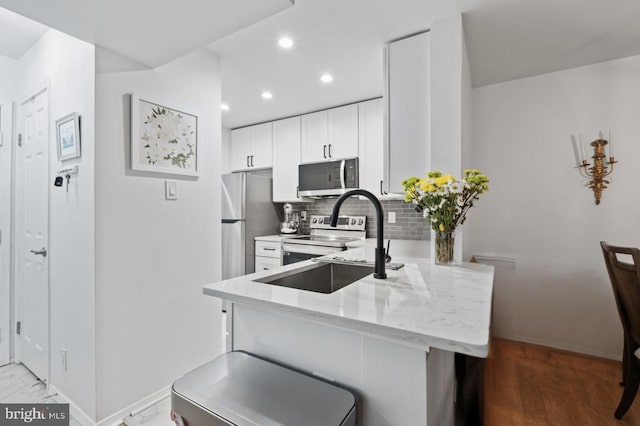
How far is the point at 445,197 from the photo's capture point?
4.90 ft

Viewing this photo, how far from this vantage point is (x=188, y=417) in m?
0.83

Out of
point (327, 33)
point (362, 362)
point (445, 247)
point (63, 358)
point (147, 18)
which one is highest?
point (327, 33)

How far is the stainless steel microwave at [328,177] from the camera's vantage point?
10.5 feet

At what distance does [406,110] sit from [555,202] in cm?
176

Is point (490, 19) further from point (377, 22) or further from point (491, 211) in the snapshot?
point (491, 211)

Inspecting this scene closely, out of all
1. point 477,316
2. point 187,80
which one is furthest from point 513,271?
point 187,80

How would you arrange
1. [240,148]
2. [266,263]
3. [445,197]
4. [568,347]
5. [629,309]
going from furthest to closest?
[240,148] → [266,263] → [568,347] → [629,309] → [445,197]

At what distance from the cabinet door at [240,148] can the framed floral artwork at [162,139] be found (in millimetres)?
2082

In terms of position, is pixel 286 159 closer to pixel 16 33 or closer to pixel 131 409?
pixel 16 33

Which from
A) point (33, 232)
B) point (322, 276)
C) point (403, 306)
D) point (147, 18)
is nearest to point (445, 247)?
point (322, 276)

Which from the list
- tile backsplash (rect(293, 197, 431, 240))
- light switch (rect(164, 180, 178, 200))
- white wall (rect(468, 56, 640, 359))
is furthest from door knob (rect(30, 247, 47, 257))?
white wall (rect(468, 56, 640, 359))

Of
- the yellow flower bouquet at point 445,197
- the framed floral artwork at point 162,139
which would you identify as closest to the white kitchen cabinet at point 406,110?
the yellow flower bouquet at point 445,197

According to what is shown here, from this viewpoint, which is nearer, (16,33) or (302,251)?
(16,33)

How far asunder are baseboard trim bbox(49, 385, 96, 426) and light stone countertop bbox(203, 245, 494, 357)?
1327 mm
